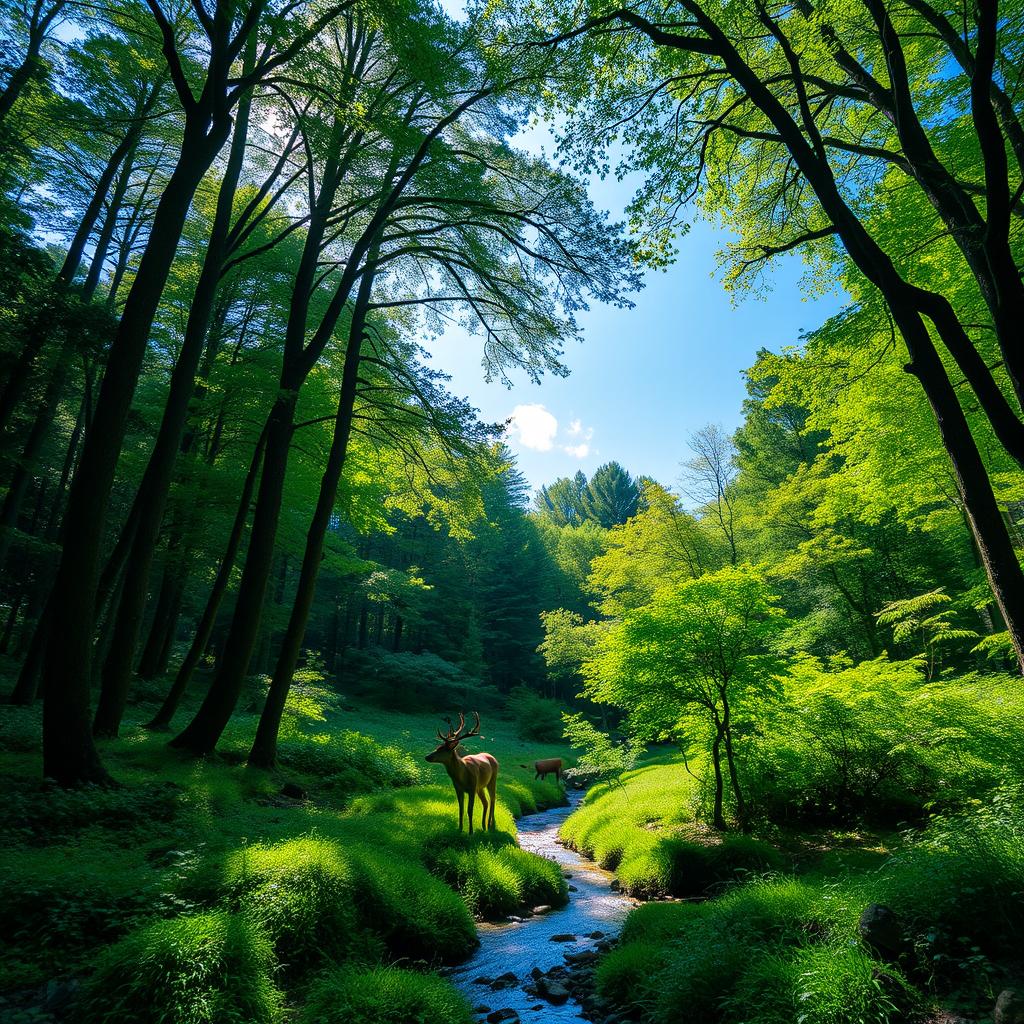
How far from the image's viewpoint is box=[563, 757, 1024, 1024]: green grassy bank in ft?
10.1

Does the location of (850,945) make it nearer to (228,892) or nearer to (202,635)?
(228,892)

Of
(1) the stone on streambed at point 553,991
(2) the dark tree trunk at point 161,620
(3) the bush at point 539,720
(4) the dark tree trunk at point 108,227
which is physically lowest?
(1) the stone on streambed at point 553,991

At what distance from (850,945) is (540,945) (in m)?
3.24

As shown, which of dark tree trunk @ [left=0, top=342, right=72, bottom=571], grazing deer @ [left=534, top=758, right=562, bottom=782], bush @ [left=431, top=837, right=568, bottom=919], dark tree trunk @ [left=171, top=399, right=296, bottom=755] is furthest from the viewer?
grazing deer @ [left=534, top=758, right=562, bottom=782]

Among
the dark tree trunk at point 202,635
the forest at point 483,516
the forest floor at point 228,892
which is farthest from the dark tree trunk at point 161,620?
the forest floor at point 228,892

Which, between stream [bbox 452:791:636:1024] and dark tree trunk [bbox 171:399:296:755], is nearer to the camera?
stream [bbox 452:791:636:1024]

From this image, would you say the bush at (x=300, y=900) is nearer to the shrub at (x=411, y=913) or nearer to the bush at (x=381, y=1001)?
the shrub at (x=411, y=913)

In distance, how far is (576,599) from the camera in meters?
42.2

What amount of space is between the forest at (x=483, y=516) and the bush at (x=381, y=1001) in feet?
0.08

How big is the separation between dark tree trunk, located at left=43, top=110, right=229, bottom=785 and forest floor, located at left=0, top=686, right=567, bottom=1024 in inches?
18.5

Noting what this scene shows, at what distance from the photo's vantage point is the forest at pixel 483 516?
371 cm

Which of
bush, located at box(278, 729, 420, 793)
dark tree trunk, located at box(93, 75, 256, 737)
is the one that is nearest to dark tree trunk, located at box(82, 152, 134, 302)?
dark tree trunk, located at box(93, 75, 256, 737)

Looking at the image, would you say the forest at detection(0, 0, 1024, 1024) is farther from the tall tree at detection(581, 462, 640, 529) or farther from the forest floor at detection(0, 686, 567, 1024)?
the tall tree at detection(581, 462, 640, 529)

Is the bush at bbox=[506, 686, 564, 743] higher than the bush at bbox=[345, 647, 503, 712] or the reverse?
the reverse
